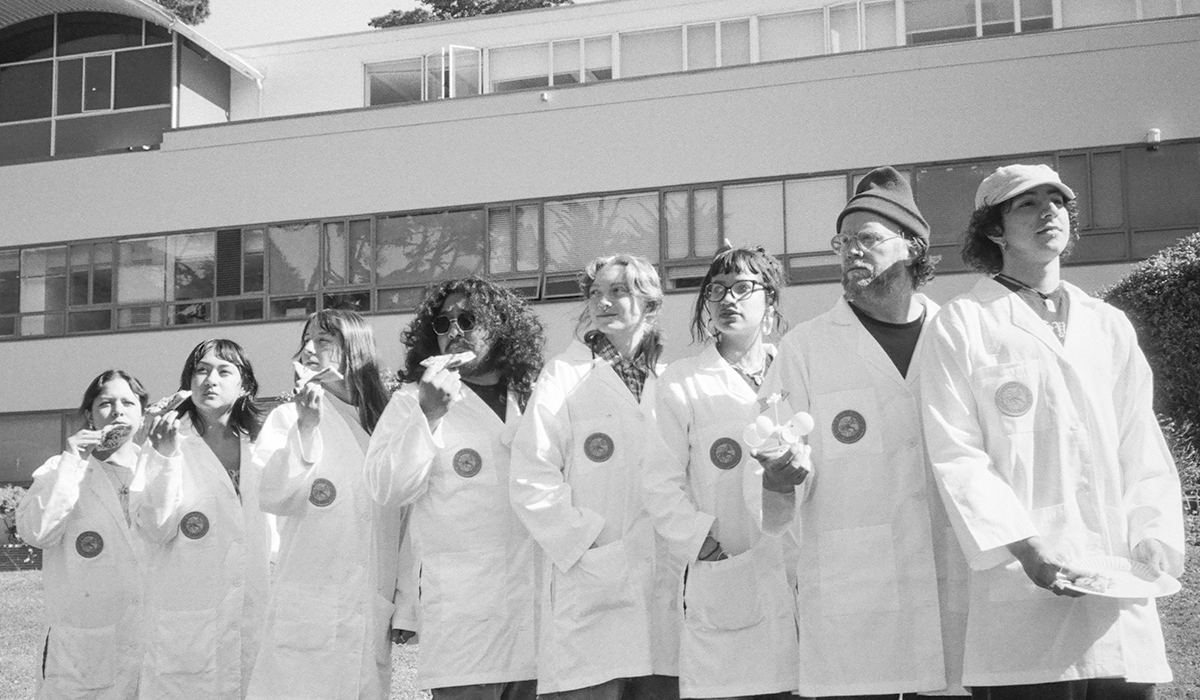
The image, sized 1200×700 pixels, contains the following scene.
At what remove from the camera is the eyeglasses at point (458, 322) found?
5.41 meters

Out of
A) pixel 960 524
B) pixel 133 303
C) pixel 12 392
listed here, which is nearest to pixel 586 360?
pixel 960 524

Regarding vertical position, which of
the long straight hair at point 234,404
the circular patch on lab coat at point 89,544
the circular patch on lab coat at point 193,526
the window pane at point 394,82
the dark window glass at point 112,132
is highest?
the window pane at point 394,82

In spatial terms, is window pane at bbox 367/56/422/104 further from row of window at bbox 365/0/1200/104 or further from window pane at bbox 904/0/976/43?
window pane at bbox 904/0/976/43

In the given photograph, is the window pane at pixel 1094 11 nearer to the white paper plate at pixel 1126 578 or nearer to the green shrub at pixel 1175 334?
the green shrub at pixel 1175 334

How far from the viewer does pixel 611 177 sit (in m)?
19.4

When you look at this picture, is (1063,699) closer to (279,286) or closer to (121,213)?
(279,286)

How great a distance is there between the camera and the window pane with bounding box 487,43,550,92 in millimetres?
23672

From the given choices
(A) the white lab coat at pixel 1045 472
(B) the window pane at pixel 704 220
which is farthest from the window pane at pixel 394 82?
(A) the white lab coat at pixel 1045 472

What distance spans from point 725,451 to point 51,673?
341 centimetres

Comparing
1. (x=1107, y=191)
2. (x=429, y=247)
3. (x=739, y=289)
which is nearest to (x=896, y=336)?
(x=739, y=289)

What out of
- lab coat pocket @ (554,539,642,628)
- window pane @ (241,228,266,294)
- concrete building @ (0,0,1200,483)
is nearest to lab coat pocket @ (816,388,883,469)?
lab coat pocket @ (554,539,642,628)

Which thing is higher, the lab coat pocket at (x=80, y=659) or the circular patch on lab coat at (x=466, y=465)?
the circular patch on lab coat at (x=466, y=465)

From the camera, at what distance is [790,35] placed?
2255 cm

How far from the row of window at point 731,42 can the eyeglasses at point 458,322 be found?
53.9 feet
